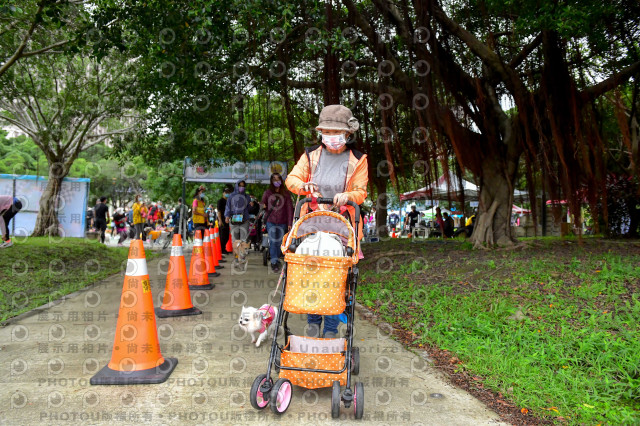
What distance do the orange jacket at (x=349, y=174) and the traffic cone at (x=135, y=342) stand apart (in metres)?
1.19

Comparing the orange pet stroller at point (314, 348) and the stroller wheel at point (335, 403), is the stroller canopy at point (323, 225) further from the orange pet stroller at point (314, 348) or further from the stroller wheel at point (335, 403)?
the stroller wheel at point (335, 403)

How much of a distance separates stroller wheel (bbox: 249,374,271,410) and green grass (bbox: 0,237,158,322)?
3.43 meters

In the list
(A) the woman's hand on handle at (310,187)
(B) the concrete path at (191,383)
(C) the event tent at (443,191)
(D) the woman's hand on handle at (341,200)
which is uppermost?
(C) the event tent at (443,191)

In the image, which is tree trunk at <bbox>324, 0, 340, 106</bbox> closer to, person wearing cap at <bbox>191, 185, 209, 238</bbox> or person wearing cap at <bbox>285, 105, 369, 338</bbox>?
person wearing cap at <bbox>191, 185, 209, 238</bbox>

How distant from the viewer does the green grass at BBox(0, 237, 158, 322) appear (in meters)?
5.88

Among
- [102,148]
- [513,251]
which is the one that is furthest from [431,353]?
[102,148]

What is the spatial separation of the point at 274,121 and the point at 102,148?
38.4 metres

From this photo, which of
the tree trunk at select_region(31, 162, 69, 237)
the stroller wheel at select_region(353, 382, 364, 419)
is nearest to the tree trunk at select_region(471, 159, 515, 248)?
the stroller wheel at select_region(353, 382, 364, 419)

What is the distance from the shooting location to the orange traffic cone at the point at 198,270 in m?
6.74

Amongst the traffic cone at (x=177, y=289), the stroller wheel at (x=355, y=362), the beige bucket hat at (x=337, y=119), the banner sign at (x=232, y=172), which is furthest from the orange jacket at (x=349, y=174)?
the banner sign at (x=232, y=172)

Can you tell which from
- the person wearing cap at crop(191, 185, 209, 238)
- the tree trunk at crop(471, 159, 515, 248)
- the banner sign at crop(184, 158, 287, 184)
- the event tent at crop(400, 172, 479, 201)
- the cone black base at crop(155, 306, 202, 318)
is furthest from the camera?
the banner sign at crop(184, 158, 287, 184)

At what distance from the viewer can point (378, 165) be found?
38.3 feet

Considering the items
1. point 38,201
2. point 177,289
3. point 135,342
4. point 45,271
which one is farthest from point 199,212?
point 38,201

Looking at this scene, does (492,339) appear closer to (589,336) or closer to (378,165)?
(589,336)
